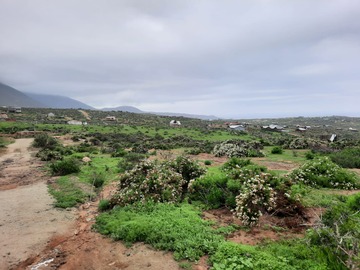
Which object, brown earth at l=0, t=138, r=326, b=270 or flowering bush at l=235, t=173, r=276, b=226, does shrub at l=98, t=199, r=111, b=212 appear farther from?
flowering bush at l=235, t=173, r=276, b=226

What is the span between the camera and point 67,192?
12.3 meters

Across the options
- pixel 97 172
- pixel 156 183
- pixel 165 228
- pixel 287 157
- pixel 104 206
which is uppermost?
pixel 156 183

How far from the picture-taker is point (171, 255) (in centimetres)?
650

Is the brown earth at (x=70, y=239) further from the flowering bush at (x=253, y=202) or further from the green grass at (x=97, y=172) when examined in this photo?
the green grass at (x=97, y=172)

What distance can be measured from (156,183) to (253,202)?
390 cm

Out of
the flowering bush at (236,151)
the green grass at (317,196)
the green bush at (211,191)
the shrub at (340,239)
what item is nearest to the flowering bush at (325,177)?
the green grass at (317,196)

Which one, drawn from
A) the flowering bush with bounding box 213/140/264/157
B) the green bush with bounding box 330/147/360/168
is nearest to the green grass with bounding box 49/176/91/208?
the flowering bush with bounding box 213/140/264/157

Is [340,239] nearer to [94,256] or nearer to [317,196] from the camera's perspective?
[317,196]

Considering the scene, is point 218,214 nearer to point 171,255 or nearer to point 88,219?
point 171,255

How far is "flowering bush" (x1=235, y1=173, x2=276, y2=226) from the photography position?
26.3 ft

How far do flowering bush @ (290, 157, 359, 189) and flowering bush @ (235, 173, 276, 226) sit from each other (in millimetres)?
4176

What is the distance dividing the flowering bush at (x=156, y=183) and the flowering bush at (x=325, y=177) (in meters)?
4.60

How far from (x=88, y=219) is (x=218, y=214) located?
14.6ft

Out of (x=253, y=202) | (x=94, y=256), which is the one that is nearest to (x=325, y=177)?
(x=253, y=202)
